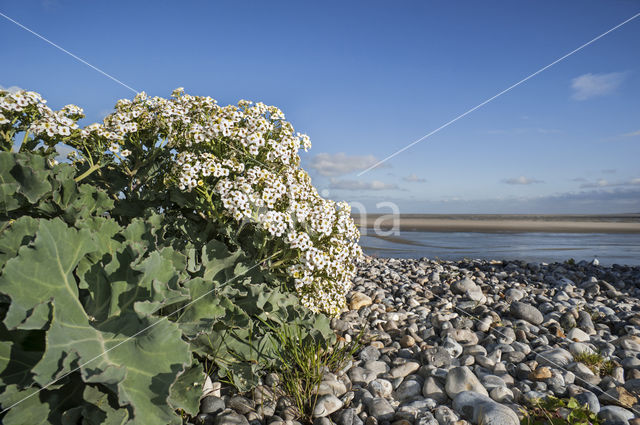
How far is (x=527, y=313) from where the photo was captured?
183 inches

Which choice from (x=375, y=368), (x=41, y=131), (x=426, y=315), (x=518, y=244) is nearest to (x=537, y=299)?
(x=426, y=315)

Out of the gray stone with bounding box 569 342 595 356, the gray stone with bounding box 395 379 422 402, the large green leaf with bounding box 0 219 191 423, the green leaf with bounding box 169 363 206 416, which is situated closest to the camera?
the large green leaf with bounding box 0 219 191 423

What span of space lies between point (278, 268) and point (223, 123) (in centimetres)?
145

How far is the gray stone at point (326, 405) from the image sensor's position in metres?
2.71

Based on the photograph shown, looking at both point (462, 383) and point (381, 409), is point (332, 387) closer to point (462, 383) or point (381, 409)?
point (381, 409)

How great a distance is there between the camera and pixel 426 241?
1658 cm

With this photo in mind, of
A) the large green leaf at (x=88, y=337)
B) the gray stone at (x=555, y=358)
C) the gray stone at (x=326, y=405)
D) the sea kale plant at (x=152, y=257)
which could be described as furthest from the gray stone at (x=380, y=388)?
the large green leaf at (x=88, y=337)

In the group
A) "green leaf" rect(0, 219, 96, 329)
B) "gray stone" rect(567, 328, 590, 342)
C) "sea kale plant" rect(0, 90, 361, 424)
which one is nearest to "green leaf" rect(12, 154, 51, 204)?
"sea kale plant" rect(0, 90, 361, 424)

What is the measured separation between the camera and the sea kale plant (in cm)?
208

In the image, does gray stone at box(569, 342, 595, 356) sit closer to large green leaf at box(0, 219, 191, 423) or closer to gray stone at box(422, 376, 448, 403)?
gray stone at box(422, 376, 448, 403)

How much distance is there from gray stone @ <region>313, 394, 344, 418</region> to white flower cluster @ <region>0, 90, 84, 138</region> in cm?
314

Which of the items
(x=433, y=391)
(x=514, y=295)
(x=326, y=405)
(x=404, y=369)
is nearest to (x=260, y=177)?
(x=326, y=405)

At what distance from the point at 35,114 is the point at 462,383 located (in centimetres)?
441

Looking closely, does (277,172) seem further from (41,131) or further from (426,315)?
(426,315)
